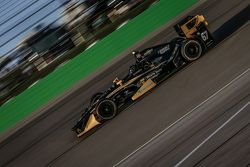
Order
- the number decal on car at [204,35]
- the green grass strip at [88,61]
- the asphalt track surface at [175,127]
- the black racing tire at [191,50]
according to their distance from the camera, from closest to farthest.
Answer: the asphalt track surface at [175,127] → the black racing tire at [191,50] → the number decal on car at [204,35] → the green grass strip at [88,61]

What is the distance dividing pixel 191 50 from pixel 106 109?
2240 millimetres

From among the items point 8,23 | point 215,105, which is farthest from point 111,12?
point 215,105

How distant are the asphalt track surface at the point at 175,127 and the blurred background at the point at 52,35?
2244mm

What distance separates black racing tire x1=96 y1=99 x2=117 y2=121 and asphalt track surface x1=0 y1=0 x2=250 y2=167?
0.59 ft

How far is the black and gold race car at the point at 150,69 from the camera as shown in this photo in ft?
32.1

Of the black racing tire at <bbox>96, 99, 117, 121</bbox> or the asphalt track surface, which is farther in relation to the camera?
the black racing tire at <bbox>96, 99, 117, 121</bbox>

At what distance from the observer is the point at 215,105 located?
748cm

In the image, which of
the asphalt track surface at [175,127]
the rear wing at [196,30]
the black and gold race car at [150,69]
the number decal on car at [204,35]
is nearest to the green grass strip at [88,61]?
the asphalt track surface at [175,127]

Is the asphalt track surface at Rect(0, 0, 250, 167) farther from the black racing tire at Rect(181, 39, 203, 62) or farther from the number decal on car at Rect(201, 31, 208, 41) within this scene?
the number decal on car at Rect(201, 31, 208, 41)

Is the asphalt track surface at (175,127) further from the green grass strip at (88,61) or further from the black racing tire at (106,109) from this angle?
the green grass strip at (88,61)

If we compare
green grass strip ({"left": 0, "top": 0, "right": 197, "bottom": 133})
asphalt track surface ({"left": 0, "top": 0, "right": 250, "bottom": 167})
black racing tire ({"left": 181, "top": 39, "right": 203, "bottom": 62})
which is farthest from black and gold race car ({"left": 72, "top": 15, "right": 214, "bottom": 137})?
green grass strip ({"left": 0, "top": 0, "right": 197, "bottom": 133})

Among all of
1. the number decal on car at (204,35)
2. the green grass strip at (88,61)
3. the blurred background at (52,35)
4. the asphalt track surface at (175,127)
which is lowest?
the asphalt track surface at (175,127)

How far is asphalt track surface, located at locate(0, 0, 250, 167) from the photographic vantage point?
6.24 meters

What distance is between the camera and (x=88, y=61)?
1409 cm
